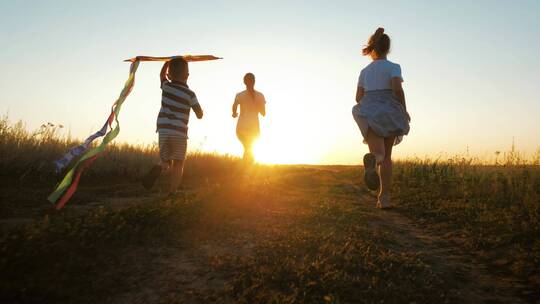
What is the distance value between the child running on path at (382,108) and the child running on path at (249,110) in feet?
12.3

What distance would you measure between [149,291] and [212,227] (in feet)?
5.73

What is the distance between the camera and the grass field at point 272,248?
9.56ft

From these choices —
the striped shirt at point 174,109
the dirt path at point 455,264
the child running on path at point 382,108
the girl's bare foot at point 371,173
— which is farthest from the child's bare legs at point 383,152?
the striped shirt at point 174,109

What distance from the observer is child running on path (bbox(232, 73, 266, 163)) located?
32.7 feet

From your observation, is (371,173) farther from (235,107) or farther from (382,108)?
(235,107)

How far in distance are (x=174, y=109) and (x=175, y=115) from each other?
0.09 m

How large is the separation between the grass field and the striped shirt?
1168mm

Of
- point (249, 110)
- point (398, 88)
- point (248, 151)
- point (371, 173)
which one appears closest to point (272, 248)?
point (371, 173)

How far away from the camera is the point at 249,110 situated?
9992mm

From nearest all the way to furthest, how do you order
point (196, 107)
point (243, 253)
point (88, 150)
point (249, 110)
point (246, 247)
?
1. point (243, 253)
2. point (246, 247)
3. point (88, 150)
4. point (196, 107)
5. point (249, 110)

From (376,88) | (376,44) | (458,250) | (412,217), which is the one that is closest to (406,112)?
(376,88)

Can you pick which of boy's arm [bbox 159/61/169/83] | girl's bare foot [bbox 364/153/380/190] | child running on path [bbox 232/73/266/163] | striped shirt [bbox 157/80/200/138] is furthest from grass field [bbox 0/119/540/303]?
child running on path [bbox 232/73/266/163]

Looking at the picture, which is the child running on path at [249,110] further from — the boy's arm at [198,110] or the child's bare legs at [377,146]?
the child's bare legs at [377,146]

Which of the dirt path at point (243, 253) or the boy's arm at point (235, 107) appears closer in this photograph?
the dirt path at point (243, 253)
